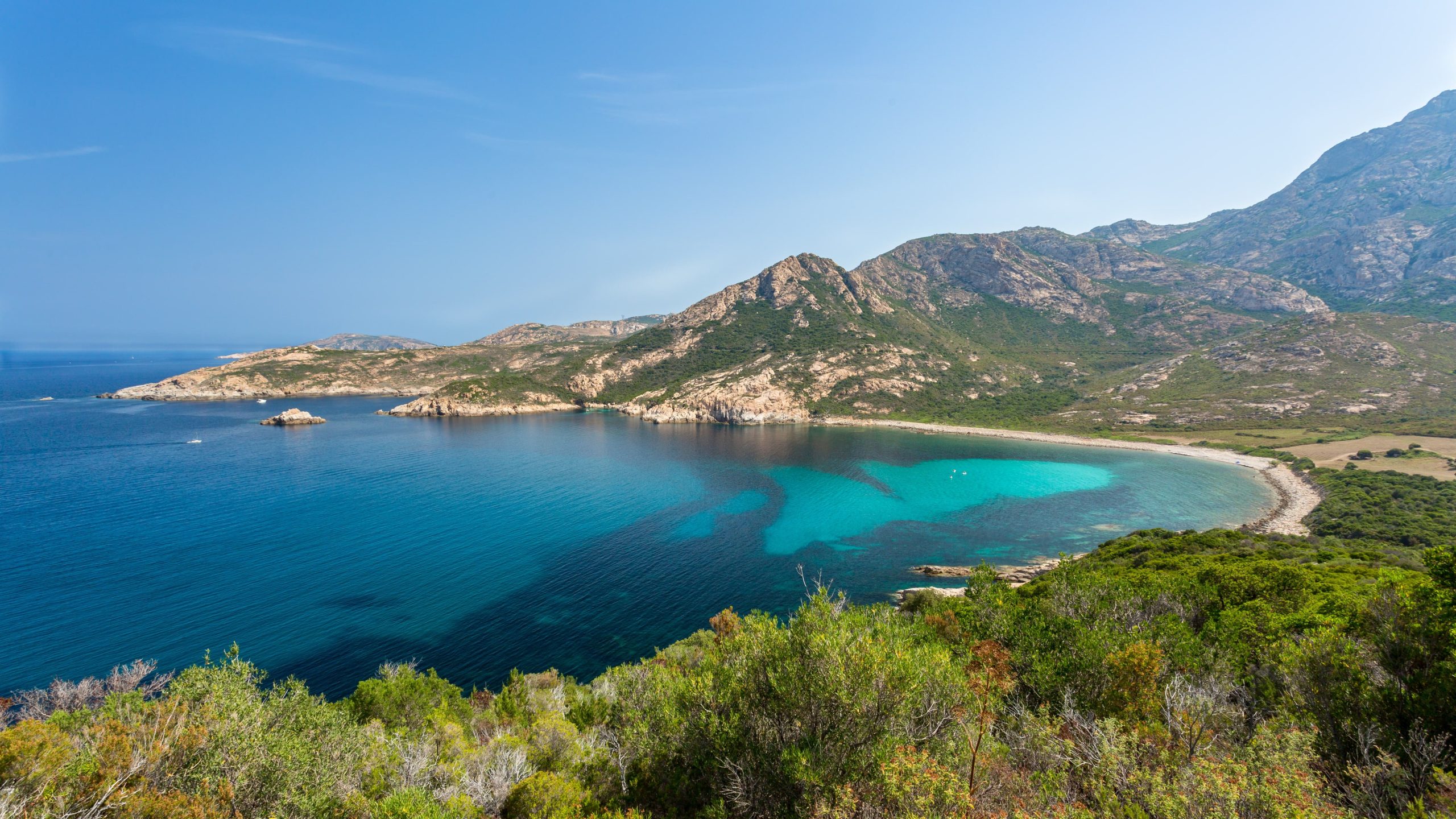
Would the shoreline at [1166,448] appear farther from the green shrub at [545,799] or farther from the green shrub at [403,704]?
the green shrub at [403,704]

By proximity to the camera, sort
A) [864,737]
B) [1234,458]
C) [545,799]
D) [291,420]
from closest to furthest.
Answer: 1. [864,737]
2. [545,799]
3. [1234,458]
4. [291,420]

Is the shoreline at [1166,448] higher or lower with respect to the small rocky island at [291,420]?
lower

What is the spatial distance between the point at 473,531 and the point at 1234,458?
14207cm

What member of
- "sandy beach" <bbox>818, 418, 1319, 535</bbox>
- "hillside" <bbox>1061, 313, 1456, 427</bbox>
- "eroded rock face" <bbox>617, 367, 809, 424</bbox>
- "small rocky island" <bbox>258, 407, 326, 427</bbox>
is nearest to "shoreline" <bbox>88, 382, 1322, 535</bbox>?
"sandy beach" <bbox>818, 418, 1319, 535</bbox>

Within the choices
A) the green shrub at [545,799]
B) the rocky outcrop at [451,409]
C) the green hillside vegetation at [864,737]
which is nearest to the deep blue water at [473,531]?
the green hillside vegetation at [864,737]

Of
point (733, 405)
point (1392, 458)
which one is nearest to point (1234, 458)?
point (1392, 458)

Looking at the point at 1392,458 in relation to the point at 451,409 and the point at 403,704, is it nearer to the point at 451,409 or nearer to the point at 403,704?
the point at 403,704

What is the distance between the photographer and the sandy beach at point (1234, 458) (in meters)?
66.8

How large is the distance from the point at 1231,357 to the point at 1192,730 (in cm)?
21400

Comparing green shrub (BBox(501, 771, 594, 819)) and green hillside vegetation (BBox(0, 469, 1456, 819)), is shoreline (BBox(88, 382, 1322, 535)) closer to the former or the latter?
green hillside vegetation (BBox(0, 469, 1456, 819))

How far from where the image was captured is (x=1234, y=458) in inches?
4003

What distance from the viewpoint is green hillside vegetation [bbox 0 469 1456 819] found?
33.9ft

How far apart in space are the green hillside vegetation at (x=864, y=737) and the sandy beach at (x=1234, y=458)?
213ft

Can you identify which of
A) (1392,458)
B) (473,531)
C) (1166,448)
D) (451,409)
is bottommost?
(1166,448)
